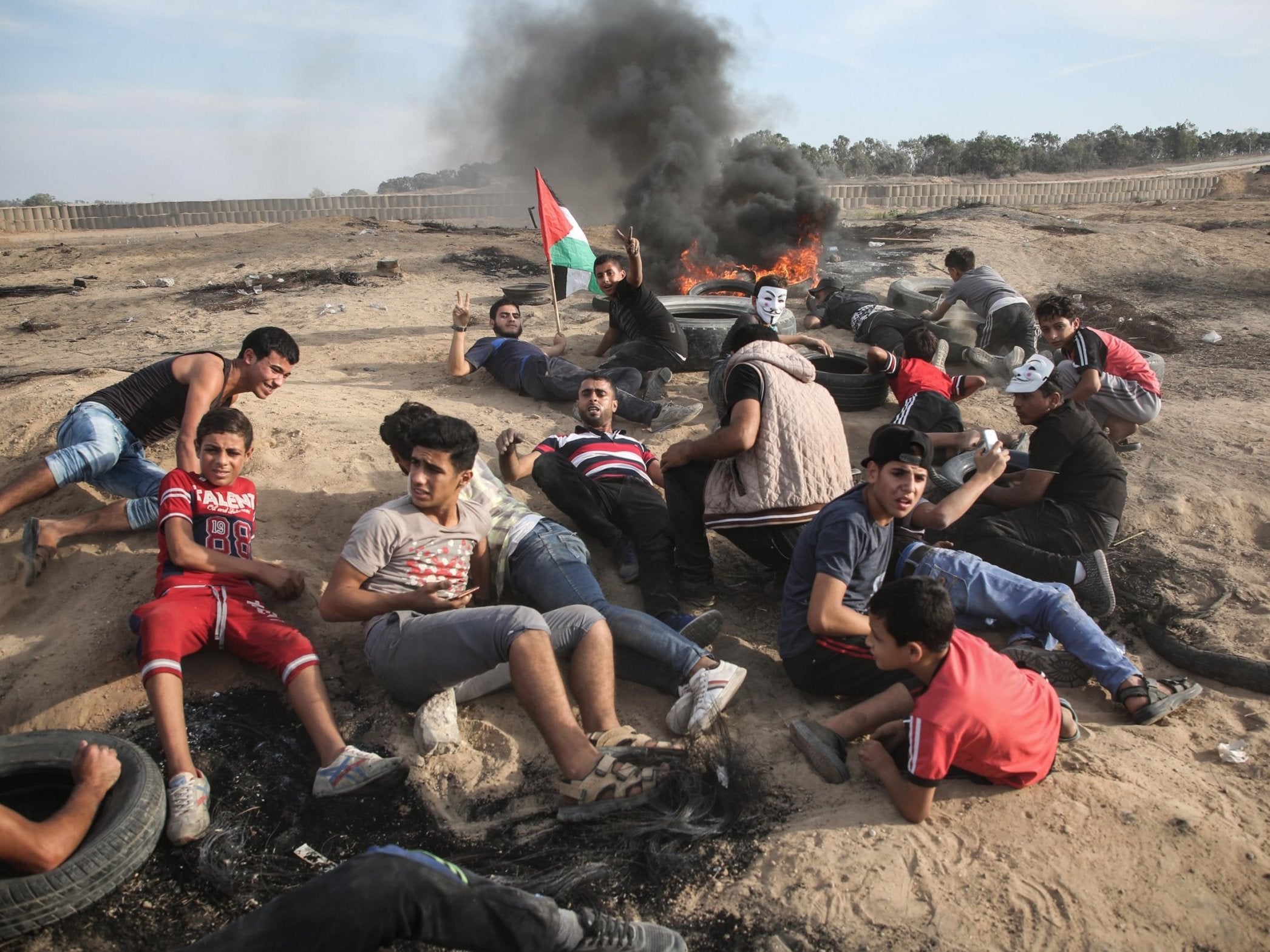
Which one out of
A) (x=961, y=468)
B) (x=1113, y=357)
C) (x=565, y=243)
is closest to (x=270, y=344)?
(x=565, y=243)

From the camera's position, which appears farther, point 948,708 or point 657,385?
point 657,385

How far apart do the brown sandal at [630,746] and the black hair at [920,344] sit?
15.3 ft

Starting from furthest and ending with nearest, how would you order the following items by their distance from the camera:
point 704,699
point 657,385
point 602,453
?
point 657,385
point 602,453
point 704,699

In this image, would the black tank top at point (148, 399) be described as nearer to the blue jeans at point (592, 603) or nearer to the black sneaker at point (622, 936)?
the blue jeans at point (592, 603)

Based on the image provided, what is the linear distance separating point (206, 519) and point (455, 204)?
24.5 meters

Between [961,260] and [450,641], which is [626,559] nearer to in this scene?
[450,641]

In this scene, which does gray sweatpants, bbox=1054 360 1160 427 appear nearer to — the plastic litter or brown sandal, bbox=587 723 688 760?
the plastic litter

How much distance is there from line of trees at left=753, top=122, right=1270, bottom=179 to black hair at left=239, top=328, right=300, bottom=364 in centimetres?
3305

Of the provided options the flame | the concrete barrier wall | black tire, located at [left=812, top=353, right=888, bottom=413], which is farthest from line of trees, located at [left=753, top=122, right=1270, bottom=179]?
black tire, located at [left=812, top=353, right=888, bottom=413]

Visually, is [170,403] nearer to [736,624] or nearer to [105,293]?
[736,624]

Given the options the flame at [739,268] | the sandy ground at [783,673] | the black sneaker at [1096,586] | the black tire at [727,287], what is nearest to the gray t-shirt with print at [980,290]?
the sandy ground at [783,673]

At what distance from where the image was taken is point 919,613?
305 centimetres

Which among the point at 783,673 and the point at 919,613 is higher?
the point at 919,613

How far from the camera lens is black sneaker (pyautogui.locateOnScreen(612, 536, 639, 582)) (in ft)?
16.5
